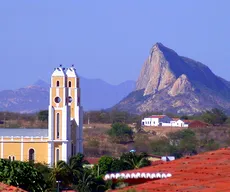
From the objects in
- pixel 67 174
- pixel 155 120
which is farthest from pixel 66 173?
pixel 155 120

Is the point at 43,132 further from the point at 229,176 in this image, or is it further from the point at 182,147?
the point at 229,176

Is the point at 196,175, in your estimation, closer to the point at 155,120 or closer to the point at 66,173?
the point at 66,173

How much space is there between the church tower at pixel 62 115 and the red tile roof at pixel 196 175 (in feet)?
214

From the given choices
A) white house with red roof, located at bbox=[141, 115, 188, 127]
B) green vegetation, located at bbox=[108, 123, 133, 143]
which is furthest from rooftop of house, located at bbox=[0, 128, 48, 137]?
white house with red roof, located at bbox=[141, 115, 188, 127]

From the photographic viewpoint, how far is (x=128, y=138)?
113 m

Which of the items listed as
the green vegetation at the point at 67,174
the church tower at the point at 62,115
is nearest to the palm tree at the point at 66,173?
the green vegetation at the point at 67,174

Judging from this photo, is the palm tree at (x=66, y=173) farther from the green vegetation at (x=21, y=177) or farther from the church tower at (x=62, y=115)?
the green vegetation at (x=21, y=177)

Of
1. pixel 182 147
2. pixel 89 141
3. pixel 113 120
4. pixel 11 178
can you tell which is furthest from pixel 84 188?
pixel 113 120

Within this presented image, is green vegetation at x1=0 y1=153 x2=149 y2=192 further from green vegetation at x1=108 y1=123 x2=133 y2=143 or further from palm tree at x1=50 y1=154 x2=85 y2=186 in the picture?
green vegetation at x1=108 y1=123 x2=133 y2=143

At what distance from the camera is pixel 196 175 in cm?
1296

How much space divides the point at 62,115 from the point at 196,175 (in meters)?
68.8

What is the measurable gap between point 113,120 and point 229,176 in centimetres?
12536

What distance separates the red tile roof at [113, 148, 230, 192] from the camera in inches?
481

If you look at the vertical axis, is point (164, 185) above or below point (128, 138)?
below
